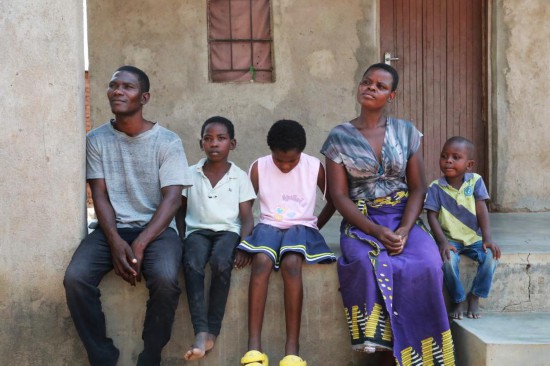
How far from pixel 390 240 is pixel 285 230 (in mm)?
626

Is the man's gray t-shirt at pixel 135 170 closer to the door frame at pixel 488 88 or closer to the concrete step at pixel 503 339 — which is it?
the concrete step at pixel 503 339

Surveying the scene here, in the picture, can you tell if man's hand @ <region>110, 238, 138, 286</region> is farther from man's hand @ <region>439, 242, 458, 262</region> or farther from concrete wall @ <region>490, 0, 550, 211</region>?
concrete wall @ <region>490, 0, 550, 211</region>

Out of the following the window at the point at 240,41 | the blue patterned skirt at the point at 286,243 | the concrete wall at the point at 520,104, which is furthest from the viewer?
the concrete wall at the point at 520,104

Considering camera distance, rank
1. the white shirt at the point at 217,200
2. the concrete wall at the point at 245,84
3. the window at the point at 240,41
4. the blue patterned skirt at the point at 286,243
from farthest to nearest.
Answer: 1. the window at the point at 240,41
2. the concrete wall at the point at 245,84
3. the white shirt at the point at 217,200
4. the blue patterned skirt at the point at 286,243

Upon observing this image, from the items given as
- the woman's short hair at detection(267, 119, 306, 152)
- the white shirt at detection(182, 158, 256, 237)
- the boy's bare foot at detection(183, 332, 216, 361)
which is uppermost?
the woman's short hair at detection(267, 119, 306, 152)

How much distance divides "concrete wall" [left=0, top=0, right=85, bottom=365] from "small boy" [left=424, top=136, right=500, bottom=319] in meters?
2.04

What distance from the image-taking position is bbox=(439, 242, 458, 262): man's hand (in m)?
3.83

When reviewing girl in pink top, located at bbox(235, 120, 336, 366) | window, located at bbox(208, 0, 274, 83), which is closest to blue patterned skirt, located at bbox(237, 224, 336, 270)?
girl in pink top, located at bbox(235, 120, 336, 366)

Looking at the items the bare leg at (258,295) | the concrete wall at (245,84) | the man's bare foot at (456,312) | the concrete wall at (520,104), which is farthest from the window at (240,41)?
the man's bare foot at (456,312)

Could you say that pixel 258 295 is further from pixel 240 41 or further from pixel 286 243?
pixel 240 41

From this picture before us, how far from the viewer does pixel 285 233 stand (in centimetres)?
391

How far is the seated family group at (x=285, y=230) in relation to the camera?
11.7 feet

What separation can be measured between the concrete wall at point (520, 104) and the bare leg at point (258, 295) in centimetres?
353

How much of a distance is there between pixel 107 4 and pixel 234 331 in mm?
3546
